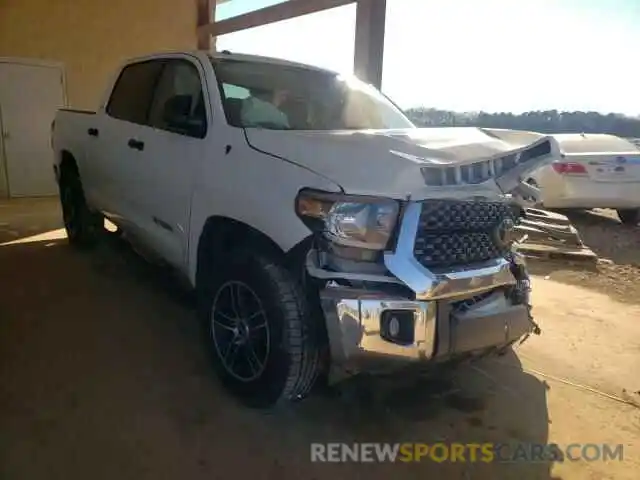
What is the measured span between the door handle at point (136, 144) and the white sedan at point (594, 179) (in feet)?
16.9

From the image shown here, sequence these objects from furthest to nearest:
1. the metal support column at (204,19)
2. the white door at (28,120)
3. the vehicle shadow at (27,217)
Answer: the metal support column at (204,19), the white door at (28,120), the vehicle shadow at (27,217)

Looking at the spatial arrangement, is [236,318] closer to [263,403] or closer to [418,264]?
[263,403]

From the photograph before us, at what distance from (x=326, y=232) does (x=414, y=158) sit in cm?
48

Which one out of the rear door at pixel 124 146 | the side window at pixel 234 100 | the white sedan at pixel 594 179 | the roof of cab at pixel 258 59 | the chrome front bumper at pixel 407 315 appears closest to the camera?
the chrome front bumper at pixel 407 315

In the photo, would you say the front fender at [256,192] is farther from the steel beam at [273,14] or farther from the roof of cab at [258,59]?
the steel beam at [273,14]

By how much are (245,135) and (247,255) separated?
0.62m

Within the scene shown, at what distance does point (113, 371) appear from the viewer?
3.01 meters

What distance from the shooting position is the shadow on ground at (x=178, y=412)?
7.51 feet

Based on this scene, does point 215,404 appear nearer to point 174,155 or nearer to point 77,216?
point 174,155

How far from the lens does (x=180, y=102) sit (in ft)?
10.4

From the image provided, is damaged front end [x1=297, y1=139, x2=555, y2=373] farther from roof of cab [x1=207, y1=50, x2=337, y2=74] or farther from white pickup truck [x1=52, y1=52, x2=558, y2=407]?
roof of cab [x1=207, y1=50, x2=337, y2=74]

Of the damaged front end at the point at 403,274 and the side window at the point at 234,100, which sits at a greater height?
the side window at the point at 234,100

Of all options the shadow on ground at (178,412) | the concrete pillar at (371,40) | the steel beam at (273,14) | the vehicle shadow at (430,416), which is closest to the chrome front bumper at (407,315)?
the vehicle shadow at (430,416)

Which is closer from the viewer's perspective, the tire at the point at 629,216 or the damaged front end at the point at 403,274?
the damaged front end at the point at 403,274
